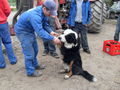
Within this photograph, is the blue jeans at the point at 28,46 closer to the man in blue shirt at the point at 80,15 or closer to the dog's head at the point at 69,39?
the dog's head at the point at 69,39

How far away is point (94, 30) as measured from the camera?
23.4 feet

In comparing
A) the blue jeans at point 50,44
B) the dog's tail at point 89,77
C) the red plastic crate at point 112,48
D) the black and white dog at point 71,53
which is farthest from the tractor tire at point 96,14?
the dog's tail at point 89,77

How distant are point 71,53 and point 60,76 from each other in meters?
0.58

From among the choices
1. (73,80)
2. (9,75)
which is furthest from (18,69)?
(73,80)

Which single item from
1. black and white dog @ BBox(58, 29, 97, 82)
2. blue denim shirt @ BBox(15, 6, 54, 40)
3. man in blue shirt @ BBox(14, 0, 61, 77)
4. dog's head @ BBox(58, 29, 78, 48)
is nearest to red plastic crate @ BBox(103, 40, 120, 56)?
black and white dog @ BBox(58, 29, 97, 82)

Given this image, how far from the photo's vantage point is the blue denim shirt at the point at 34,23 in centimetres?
336

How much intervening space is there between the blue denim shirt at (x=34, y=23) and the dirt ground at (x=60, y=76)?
0.98m

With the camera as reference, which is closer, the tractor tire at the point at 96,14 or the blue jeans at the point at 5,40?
the blue jeans at the point at 5,40

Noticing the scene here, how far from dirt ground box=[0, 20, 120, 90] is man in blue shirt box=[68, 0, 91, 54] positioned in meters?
0.68

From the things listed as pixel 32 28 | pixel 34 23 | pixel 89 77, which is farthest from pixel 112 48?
pixel 34 23

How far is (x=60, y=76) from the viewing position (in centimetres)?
411

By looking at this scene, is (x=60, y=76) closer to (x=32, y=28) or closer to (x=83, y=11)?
(x=32, y=28)

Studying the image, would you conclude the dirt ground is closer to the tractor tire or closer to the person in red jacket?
the person in red jacket

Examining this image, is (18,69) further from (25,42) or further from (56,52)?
(56,52)
